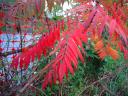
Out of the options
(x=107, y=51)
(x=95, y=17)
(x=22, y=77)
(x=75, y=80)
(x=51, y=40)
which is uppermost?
(x=95, y=17)

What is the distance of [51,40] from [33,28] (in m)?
1.90

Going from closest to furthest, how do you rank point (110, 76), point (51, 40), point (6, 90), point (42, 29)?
1. point (51, 40)
2. point (6, 90)
3. point (42, 29)
4. point (110, 76)

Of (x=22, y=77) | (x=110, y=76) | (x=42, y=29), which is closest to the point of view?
(x=22, y=77)

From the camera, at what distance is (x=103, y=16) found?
1830 millimetres

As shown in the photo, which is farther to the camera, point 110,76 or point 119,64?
point 119,64

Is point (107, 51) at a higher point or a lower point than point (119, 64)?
higher

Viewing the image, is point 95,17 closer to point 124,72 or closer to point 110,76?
point 110,76

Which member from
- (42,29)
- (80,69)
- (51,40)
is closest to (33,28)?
(42,29)

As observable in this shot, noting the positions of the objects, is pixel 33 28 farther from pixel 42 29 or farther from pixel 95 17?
pixel 95 17

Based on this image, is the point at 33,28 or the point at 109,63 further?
the point at 109,63

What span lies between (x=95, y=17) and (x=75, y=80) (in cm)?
265

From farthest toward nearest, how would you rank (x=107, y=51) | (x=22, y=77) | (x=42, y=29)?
(x=42, y=29)
(x=22, y=77)
(x=107, y=51)

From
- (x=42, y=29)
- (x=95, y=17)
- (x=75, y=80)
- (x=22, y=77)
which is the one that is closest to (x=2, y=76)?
(x=22, y=77)

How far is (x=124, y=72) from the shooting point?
4.45 m
